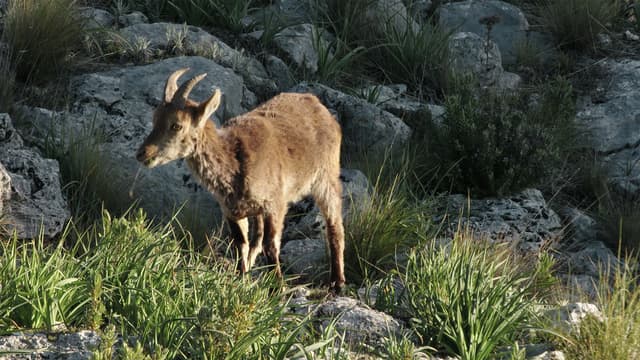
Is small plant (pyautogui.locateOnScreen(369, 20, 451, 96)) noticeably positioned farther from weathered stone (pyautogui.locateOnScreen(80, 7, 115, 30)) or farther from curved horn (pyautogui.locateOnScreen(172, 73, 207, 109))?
curved horn (pyautogui.locateOnScreen(172, 73, 207, 109))

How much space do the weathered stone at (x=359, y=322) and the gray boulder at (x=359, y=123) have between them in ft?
14.4

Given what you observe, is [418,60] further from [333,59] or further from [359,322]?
[359,322]

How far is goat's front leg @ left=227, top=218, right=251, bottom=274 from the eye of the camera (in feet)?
26.3

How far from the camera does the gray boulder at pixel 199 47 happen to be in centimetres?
1155

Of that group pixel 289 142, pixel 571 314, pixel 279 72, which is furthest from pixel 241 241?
pixel 279 72

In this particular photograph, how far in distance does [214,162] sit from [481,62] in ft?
20.4

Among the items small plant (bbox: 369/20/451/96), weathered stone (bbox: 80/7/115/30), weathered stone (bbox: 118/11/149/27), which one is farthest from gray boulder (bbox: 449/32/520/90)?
weathered stone (bbox: 80/7/115/30)

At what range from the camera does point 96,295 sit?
5.77 metres

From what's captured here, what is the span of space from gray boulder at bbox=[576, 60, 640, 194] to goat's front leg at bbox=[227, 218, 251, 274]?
5053mm

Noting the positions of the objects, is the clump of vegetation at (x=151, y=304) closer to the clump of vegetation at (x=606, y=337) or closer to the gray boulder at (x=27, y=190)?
the clump of vegetation at (x=606, y=337)

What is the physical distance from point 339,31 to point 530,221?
14.4 feet

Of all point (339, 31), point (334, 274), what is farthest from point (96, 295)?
point (339, 31)

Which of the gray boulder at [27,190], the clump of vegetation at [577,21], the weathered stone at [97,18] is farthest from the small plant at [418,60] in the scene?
the gray boulder at [27,190]

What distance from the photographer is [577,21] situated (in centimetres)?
1389
